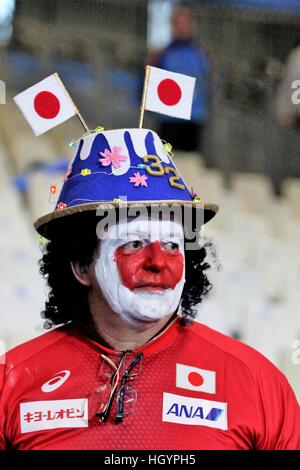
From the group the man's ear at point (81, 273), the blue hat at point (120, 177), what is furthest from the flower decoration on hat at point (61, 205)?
the man's ear at point (81, 273)

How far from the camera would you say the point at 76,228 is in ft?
5.46

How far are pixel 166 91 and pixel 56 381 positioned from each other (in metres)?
0.54

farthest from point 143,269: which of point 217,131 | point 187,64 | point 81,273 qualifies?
point 217,131

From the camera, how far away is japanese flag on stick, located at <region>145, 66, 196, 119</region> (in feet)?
5.60

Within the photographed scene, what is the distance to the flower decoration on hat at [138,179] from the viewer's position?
160cm

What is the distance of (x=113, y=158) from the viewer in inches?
63.8

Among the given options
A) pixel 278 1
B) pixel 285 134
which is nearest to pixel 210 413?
→ pixel 285 134

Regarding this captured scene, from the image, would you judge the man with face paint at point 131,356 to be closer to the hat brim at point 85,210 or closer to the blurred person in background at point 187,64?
the hat brim at point 85,210

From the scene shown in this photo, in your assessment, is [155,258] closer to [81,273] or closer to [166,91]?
[81,273]

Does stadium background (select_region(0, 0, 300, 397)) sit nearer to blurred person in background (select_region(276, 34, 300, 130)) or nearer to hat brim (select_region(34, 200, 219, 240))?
blurred person in background (select_region(276, 34, 300, 130))

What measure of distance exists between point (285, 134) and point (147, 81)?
0.56 m

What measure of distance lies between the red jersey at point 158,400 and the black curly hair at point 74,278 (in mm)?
52

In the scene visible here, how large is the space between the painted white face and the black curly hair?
0.05m
